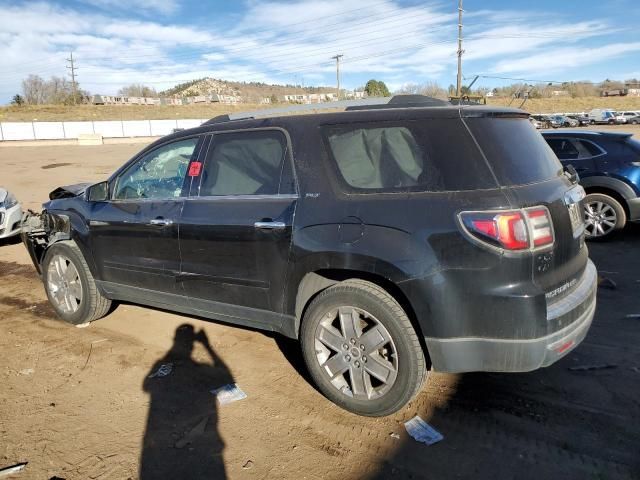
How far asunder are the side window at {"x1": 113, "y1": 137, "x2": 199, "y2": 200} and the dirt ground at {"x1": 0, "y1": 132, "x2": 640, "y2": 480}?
4.26 feet

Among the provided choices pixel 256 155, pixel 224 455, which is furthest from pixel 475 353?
pixel 256 155

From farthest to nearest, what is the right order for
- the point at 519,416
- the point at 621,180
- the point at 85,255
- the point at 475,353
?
the point at 621,180 → the point at 85,255 → the point at 519,416 → the point at 475,353

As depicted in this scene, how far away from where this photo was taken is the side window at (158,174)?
3863 millimetres

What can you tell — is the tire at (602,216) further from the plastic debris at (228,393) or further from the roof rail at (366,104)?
the plastic debris at (228,393)

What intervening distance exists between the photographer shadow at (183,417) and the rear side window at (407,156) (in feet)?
5.66

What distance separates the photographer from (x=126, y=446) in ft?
9.26

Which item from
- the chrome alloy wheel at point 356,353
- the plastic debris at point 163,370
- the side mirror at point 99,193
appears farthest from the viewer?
the side mirror at point 99,193

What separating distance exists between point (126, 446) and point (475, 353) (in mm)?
2068

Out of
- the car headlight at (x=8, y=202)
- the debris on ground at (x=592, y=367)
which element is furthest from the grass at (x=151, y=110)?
the debris on ground at (x=592, y=367)

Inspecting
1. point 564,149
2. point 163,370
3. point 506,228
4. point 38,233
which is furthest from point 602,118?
point 163,370

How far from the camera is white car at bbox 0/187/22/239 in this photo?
24.8 feet

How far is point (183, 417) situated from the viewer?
10.1ft

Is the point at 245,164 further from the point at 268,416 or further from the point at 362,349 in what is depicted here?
the point at 268,416

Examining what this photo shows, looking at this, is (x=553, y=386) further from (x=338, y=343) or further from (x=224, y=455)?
(x=224, y=455)
